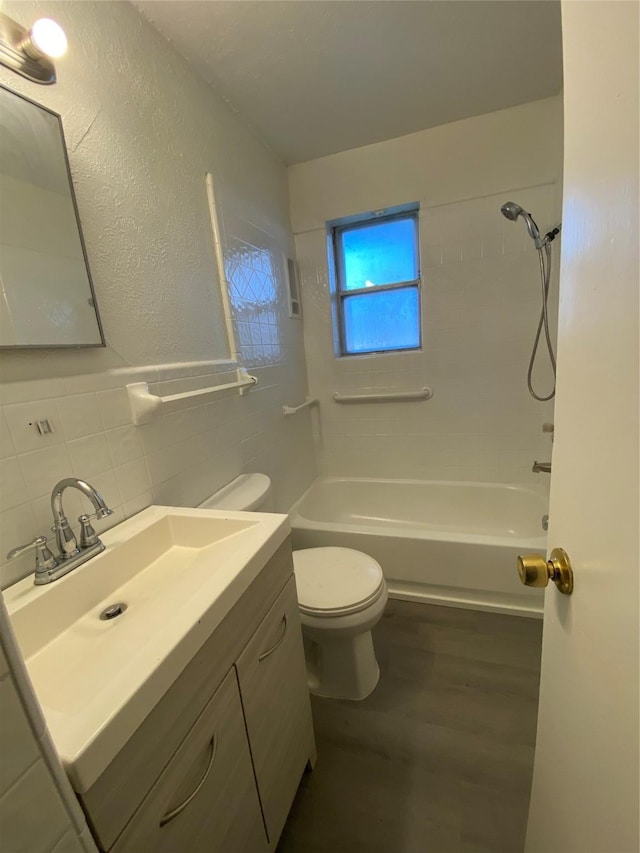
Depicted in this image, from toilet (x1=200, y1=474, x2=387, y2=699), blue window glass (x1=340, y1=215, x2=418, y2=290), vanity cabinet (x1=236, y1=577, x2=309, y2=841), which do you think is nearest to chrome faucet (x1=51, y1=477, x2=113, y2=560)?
vanity cabinet (x1=236, y1=577, x2=309, y2=841)

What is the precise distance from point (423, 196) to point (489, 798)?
8.54 ft

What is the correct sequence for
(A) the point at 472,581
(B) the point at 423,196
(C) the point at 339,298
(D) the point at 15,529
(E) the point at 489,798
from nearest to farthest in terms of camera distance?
(D) the point at 15,529 → (E) the point at 489,798 → (A) the point at 472,581 → (B) the point at 423,196 → (C) the point at 339,298

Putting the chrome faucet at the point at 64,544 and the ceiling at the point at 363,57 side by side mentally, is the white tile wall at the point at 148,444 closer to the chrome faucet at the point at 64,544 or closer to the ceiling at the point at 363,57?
the chrome faucet at the point at 64,544

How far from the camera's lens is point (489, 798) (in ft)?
3.43

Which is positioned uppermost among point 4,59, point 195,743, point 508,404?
point 4,59

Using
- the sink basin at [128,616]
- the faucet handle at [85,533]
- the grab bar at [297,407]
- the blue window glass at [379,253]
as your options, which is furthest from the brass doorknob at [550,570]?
the blue window glass at [379,253]

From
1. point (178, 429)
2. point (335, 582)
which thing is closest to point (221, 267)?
point (178, 429)

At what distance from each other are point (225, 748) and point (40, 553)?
22.3 inches

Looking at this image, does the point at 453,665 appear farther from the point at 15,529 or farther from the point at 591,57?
the point at 591,57

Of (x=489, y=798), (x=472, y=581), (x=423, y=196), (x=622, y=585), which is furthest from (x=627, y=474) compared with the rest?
(x=423, y=196)

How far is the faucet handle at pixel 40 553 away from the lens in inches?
30.8

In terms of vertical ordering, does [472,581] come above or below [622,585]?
below

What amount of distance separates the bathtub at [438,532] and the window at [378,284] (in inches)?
39.2

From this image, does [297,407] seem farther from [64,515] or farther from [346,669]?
[64,515]
